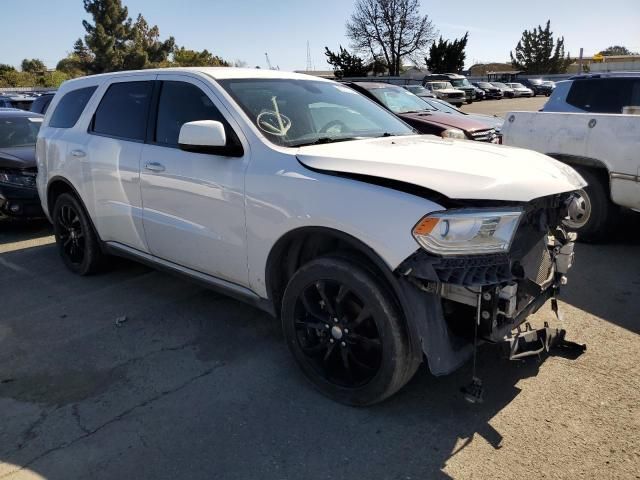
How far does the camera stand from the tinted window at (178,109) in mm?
3730

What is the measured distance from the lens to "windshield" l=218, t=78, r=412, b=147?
347 cm

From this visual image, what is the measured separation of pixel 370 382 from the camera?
2.90 m

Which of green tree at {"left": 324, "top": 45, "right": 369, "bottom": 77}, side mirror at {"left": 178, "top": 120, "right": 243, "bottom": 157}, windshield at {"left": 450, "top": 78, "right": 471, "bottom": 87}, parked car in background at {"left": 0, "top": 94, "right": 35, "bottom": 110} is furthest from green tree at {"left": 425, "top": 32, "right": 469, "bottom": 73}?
side mirror at {"left": 178, "top": 120, "right": 243, "bottom": 157}

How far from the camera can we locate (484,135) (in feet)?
29.9

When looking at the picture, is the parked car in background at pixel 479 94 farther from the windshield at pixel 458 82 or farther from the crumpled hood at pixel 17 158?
the crumpled hood at pixel 17 158

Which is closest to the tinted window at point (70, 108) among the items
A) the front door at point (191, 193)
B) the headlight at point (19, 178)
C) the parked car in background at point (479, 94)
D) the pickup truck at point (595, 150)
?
the front door at point (191, 193)

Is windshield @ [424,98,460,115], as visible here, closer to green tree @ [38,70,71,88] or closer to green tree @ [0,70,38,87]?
green tree @ [38,70,71,88]

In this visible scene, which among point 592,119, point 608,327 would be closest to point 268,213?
point 608,327

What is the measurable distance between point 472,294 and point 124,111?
10.9 feet

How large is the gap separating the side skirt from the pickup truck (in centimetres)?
314

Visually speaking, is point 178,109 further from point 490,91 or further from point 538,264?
point 490,91

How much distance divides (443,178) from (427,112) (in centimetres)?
758

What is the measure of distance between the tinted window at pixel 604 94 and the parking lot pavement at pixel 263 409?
395 centimetres

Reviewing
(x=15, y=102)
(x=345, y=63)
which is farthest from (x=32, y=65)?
(x=15, y=102)
